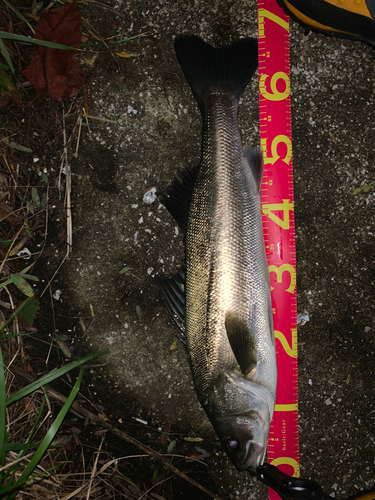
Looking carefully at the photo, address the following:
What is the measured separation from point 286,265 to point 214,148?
1017mm

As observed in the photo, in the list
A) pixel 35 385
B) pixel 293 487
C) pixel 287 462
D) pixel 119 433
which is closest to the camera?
pixel 293 487

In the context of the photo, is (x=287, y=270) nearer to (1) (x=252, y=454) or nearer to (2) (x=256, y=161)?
(2) (x=256, y=161)

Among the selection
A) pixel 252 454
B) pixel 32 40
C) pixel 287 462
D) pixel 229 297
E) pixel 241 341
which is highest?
pixel 32 40

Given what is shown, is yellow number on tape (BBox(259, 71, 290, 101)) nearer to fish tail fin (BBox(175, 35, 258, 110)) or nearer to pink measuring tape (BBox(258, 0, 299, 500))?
pink measuring tape (BBox(258, 0, 299, 500))

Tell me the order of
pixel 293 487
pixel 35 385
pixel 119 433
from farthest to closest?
pixel 119 433
pixel 35 385
pixel 293 487

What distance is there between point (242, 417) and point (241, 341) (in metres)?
0.45

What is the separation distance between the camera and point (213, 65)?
2.20 metres

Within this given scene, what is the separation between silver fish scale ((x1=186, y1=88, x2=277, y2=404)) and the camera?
1.95 m

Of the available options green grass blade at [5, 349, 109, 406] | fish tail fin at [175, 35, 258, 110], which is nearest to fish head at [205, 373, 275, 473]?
green grass blade at [5, 349, 109, 406]

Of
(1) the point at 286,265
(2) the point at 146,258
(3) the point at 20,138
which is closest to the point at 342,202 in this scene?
(1) the point at 286,265

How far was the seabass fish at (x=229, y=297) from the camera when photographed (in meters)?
1.91

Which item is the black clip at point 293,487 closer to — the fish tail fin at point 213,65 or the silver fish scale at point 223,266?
the silver fish scale at point 223,266

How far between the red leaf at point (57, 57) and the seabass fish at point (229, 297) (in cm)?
113

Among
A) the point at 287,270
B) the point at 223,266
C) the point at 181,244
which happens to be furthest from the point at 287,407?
the point at 181,244
